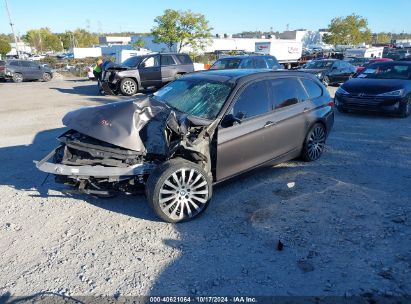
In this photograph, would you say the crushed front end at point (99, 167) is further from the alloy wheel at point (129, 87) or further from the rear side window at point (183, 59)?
the rear side window at point (183, 59)

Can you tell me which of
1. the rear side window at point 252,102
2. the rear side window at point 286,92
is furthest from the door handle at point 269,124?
the rear side window at point 286,92

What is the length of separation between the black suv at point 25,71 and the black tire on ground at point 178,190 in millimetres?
21624

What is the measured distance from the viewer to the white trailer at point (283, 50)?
30938mm

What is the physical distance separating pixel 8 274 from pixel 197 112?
2.78 meters

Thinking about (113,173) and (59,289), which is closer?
(59,289)

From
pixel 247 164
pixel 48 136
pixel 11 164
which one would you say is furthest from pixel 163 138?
pixel 48 136

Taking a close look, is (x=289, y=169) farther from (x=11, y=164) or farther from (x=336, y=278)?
(x=11, y=164)

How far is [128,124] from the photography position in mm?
4195

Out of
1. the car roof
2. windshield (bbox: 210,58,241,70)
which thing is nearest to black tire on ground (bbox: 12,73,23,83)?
windshield (bbox: 210,58,241,70)

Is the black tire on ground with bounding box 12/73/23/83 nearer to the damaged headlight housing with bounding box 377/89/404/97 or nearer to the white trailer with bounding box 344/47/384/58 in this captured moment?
the damaged headlight housing with bounding box 377/89/404/97

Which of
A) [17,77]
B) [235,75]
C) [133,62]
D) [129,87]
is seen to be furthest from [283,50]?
[235,75]

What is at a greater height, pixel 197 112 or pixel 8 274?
pixel 197 112

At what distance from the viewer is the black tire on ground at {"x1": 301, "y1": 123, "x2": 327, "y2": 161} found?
595 centimetres

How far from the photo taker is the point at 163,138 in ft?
13.9
